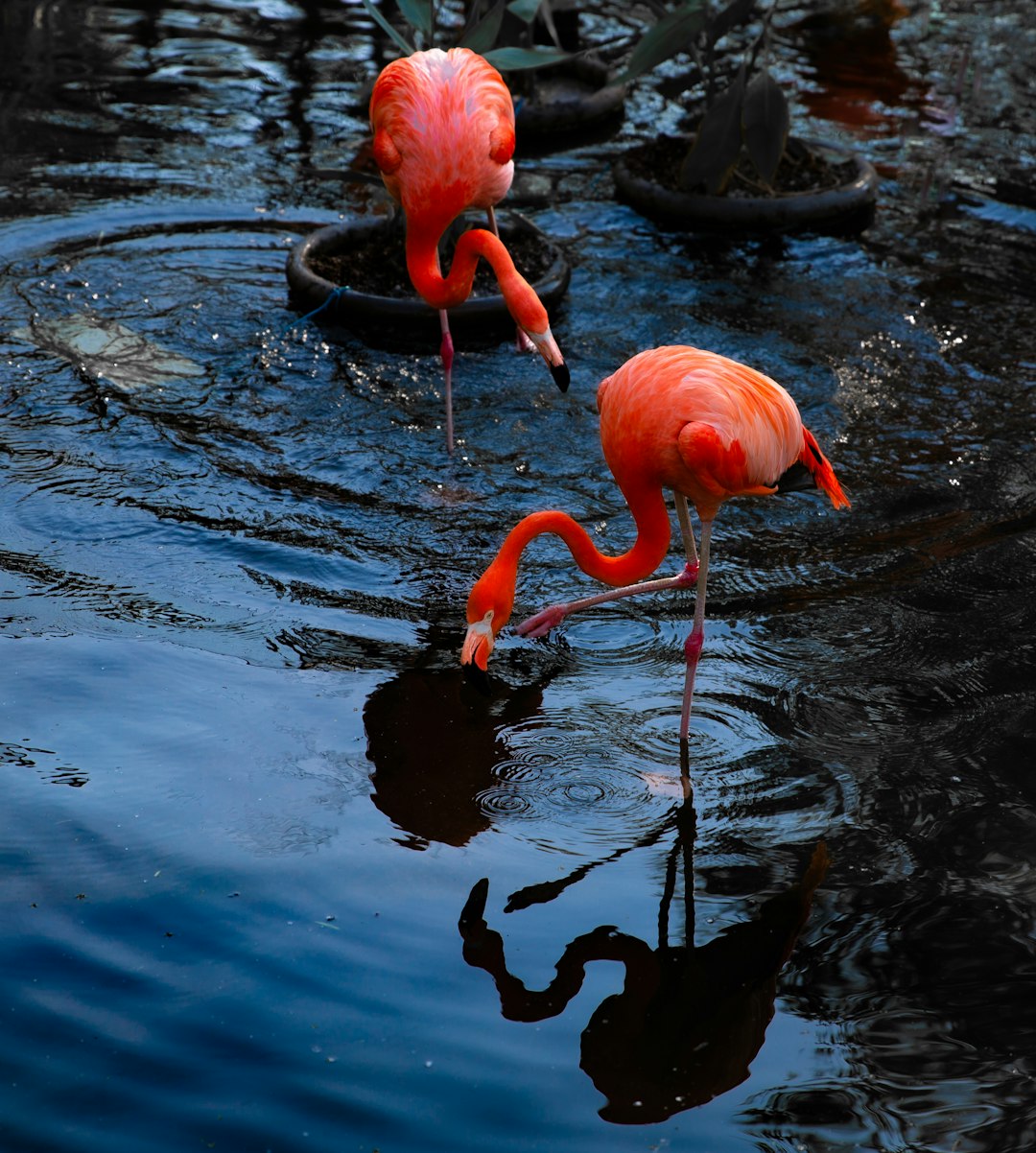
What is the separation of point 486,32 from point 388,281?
1.21 meters

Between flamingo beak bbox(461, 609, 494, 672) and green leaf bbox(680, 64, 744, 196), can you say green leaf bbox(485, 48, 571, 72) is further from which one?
flamingo beak bbox(461, 609, 494, 672)

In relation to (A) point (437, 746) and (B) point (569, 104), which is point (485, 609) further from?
(B) point (569, 104)

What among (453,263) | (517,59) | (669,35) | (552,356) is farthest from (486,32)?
(552,356)

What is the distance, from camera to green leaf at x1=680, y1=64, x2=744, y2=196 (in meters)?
6.66

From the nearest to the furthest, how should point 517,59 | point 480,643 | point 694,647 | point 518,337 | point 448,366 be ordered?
point 480,643, point 694,647, point 448,366, point 518,337, point 517,59

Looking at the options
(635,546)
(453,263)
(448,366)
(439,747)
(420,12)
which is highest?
(420,12)

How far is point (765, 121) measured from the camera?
6.57 meters

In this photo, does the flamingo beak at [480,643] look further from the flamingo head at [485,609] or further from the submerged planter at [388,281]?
the submerged planter at [388,281]

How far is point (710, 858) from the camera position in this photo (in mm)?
3229

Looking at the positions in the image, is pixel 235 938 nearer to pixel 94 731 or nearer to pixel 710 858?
pixel 94 731

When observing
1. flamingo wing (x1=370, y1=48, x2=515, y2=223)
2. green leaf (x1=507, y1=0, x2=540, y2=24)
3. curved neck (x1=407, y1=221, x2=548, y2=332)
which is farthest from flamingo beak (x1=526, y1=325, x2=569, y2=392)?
green leaf (x1=507, y1=0, x2=540, y2=24)

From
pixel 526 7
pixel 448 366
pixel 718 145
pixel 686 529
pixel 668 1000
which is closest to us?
pixel 668 1000

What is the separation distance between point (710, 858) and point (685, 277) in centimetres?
403

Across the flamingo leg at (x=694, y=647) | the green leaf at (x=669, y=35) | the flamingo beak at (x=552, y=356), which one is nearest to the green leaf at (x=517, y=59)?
the green leaf at (x=669, y=35)
